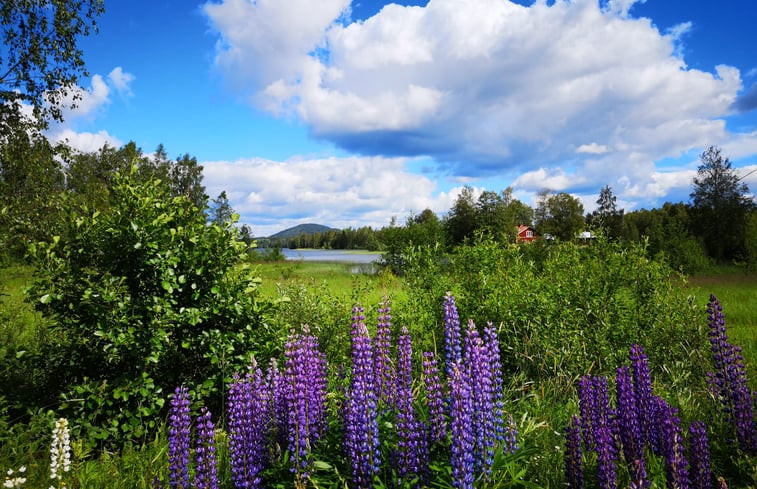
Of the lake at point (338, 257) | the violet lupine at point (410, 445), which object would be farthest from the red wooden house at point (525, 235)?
the violet lupine at point (410, 445)

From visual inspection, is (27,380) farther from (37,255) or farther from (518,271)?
(518,271)

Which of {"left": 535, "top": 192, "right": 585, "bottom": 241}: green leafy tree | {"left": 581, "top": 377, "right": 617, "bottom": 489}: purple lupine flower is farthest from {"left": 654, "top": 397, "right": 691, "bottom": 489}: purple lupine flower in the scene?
{"left": 535, "top": 192, "right": 585, "bottom": 241}: green leafy tree

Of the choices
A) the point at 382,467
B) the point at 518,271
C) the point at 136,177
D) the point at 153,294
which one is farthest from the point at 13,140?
the point at 382,467

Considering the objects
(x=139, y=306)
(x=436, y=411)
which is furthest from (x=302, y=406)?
(x=139, y=306)

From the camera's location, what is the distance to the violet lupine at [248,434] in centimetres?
328

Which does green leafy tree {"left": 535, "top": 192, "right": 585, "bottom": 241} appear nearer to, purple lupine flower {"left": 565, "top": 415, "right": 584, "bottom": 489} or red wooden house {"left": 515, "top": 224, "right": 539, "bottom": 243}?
red wooden house {"left": 515, "top": 224, "right": 539, "bottom": 243}

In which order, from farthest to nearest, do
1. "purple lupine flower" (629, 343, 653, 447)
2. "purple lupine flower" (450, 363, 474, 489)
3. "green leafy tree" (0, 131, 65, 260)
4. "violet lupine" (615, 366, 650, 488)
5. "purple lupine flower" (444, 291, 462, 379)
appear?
"green leafy tree" (0, 131, 65, 260) → "purple lupine flower" (629, 343, 653, 447) → "violet lupine" (615, 366, 650, 488) → "purple lupine flower" (444, 291, 462, 379) → "purple lupine flower" (450, 363, 474, 489)

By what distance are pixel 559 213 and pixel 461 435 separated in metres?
79.2

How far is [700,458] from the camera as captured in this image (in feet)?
11.0

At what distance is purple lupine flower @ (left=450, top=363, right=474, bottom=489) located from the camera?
2686 mm

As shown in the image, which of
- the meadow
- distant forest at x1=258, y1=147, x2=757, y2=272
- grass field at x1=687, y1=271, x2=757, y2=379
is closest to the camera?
the meadow

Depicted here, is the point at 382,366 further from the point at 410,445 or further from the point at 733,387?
the point at 733,387

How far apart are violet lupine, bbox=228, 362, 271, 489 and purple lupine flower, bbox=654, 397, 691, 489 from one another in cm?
281

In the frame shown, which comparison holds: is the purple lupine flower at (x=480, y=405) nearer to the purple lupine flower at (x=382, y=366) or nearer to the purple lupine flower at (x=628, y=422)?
the purple lupine flower at (x=382, y=366)
